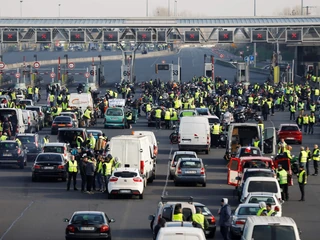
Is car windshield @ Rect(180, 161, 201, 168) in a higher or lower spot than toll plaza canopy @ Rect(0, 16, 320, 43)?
lower

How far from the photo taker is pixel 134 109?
72.0 meters

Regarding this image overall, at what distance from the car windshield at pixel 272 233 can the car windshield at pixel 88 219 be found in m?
6.54

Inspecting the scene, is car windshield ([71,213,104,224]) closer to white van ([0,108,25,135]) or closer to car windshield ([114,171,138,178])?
car windshield ([114,171,138,178])

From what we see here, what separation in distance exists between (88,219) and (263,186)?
7955mm

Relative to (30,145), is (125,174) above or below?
above

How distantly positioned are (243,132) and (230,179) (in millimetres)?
10982

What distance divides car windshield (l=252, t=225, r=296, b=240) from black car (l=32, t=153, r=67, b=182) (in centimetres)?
2081

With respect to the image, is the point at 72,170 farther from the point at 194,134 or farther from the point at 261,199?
the point at 194,134

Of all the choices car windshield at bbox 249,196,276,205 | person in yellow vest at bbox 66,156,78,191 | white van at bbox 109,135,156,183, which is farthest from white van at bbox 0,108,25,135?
car windshield at bbox 249,196,276,205

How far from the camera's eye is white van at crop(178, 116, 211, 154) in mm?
52781

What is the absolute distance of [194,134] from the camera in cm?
5278

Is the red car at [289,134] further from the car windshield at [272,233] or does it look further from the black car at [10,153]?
the car windshield at [272,233]

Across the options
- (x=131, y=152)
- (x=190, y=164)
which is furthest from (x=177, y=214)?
(x=190, y=164)

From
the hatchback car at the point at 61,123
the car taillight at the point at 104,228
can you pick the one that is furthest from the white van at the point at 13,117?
the car taillight at the point at 104,228
